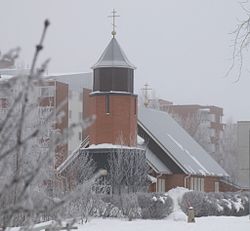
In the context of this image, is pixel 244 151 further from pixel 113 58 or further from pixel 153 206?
pixel 113 58

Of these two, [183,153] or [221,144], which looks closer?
[183,153]

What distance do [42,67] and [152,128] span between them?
152ft

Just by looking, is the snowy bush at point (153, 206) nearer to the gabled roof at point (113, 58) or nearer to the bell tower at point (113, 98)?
the bell tower at point (113, 98)

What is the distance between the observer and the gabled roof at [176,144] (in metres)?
48.2

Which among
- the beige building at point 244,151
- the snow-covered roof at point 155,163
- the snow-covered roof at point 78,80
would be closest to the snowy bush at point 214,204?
the snow-covered roof at point 155,163

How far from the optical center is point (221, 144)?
Result: 104 metres

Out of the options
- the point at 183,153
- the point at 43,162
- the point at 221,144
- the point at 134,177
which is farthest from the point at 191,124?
the point at 43,162

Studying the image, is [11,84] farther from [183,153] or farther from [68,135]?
[183,153]

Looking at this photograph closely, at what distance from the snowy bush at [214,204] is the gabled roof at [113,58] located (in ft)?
32.1

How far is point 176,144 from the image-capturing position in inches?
2035

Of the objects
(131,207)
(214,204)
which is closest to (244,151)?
(131,207)

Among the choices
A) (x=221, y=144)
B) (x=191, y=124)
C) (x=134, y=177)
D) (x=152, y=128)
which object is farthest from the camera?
(x=221, y=144)

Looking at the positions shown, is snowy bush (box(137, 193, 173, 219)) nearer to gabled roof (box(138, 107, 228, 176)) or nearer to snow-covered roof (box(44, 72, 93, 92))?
gabled roof (box(138, 107, 228, 176))

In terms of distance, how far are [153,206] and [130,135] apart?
1004 cm
